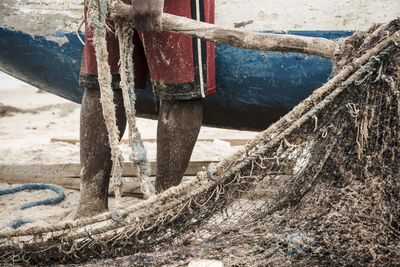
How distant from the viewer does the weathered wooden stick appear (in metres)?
1.66

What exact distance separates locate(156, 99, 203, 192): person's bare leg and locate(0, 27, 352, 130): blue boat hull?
63 centimetres

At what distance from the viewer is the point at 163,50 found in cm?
217

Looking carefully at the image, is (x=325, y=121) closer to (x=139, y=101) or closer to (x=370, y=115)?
(x=370, y=115)

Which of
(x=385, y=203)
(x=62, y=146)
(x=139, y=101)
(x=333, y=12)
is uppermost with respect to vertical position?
(x=333, y=12)

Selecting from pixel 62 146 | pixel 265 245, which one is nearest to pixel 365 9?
pixel 265 245

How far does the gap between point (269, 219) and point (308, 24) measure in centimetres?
153

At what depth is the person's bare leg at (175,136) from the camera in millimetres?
2311

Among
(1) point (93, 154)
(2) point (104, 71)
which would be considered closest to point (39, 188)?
(1) point (93, 154)

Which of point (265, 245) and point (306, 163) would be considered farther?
point (306, 163)

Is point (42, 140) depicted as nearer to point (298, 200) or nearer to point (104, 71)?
point (104, 71)

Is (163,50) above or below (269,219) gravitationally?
above

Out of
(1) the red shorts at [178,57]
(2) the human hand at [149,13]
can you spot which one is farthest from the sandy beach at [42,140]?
(2) the human hand at [149,13]

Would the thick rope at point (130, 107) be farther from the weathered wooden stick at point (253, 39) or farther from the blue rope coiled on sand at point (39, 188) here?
the blue rope coiled on sand at point (39, 188)

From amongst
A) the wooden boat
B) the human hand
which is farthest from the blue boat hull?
the human hand
